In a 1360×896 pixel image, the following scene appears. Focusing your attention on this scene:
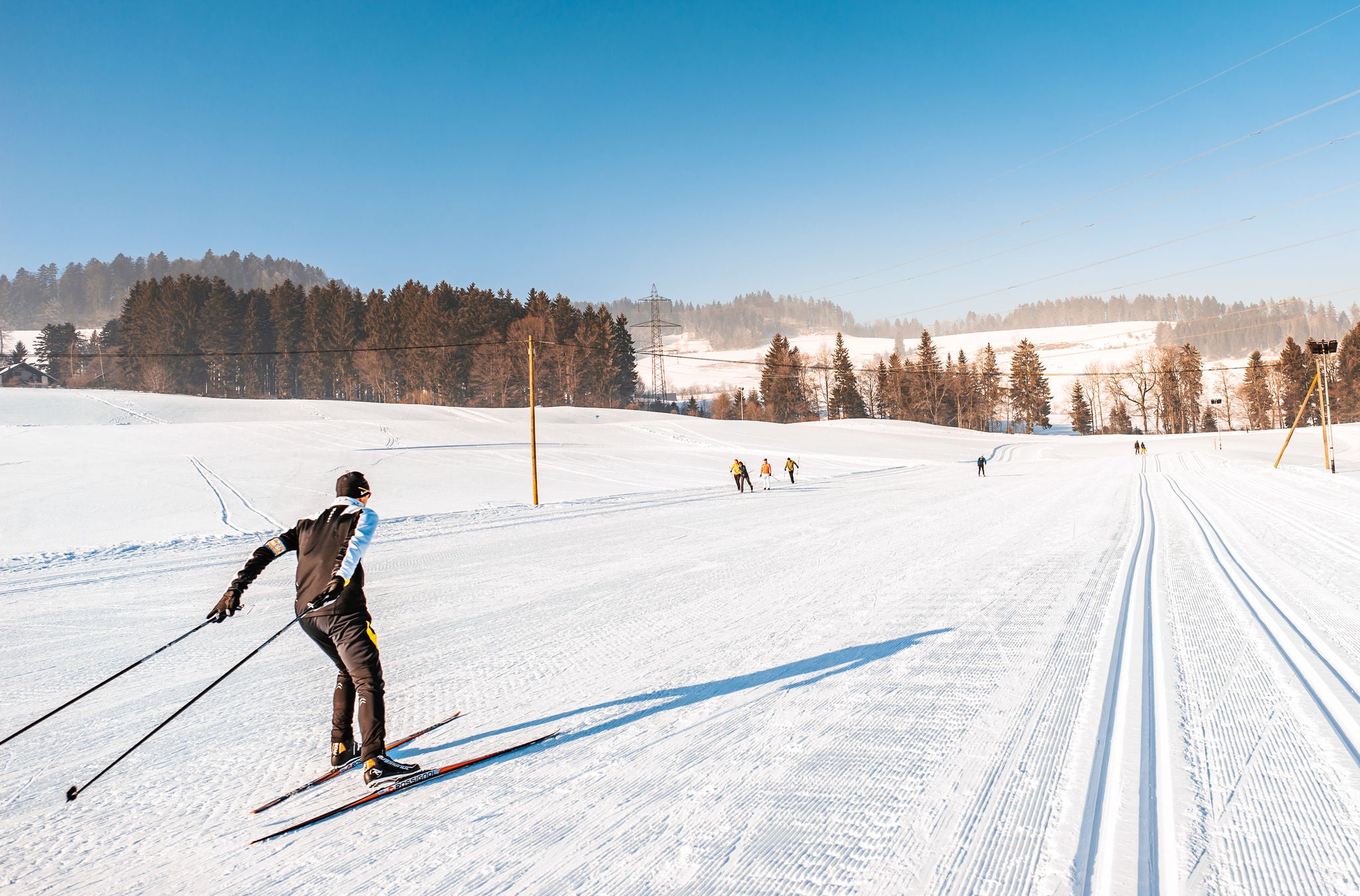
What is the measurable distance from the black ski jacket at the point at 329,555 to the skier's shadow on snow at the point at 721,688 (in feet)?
3.63

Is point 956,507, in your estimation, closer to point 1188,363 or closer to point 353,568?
point 353,568

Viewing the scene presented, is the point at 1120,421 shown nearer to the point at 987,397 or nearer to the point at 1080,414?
the point at 1080,414

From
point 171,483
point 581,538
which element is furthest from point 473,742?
point 171,483

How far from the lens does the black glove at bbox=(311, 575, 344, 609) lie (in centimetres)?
404

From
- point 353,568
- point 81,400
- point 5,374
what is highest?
point 5,374

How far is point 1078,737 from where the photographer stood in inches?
167

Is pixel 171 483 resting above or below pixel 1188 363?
below

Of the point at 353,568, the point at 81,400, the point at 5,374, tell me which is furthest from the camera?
the point at 5,374

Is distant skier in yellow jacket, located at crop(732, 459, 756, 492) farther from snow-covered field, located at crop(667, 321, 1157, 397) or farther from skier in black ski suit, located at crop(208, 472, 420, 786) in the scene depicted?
snow-covered field, located at crop(667, 321, 1157, 397)

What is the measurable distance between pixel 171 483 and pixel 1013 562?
25.5 meters

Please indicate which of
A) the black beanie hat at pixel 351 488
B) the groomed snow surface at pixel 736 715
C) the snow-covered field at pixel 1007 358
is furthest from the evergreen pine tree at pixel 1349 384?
the black beanie hat at pixel 351 488

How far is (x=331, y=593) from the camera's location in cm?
406

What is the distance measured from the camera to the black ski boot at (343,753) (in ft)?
13.7

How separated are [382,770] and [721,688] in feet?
8.22
